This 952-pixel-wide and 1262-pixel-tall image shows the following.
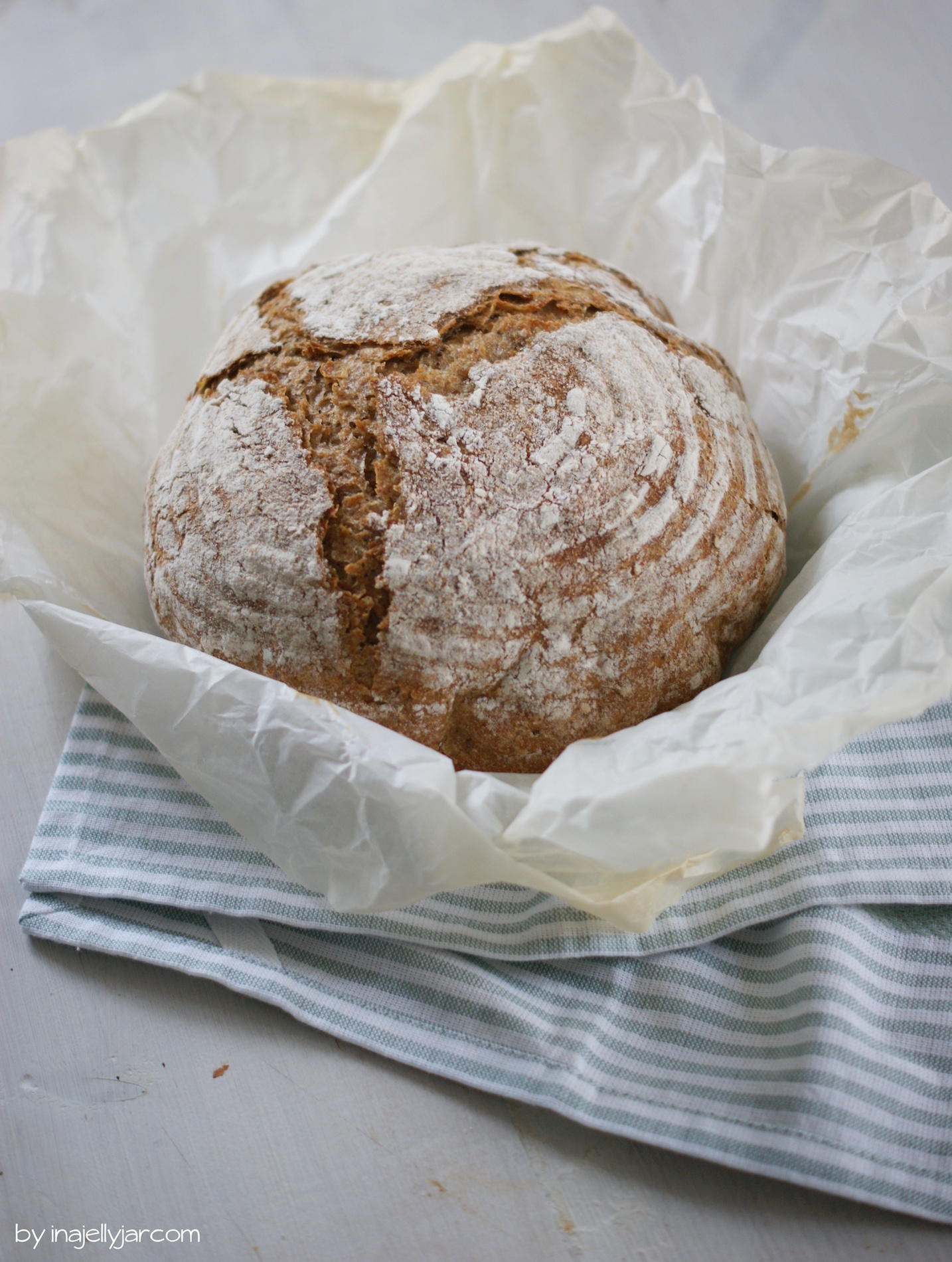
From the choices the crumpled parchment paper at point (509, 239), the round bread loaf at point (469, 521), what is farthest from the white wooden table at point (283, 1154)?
the round bread loaf at point (469, 521)

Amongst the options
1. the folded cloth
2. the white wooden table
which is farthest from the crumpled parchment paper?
the white wooden table

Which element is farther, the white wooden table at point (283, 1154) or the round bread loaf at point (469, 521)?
the round bread loaf at point (469, 521)

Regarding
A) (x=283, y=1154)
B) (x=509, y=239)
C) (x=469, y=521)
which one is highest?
(x=509, y=239)

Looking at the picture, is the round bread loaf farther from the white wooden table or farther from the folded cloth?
the white wooden table

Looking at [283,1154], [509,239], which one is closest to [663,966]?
[283,1154]

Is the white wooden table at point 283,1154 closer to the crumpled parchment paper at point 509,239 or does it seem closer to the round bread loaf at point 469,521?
the crumpled parchment paper at point 509,239

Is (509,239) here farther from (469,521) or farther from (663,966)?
(663,966)

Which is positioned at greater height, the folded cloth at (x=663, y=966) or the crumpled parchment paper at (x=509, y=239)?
the crumpled parchment paper at (x=509, y=239)
